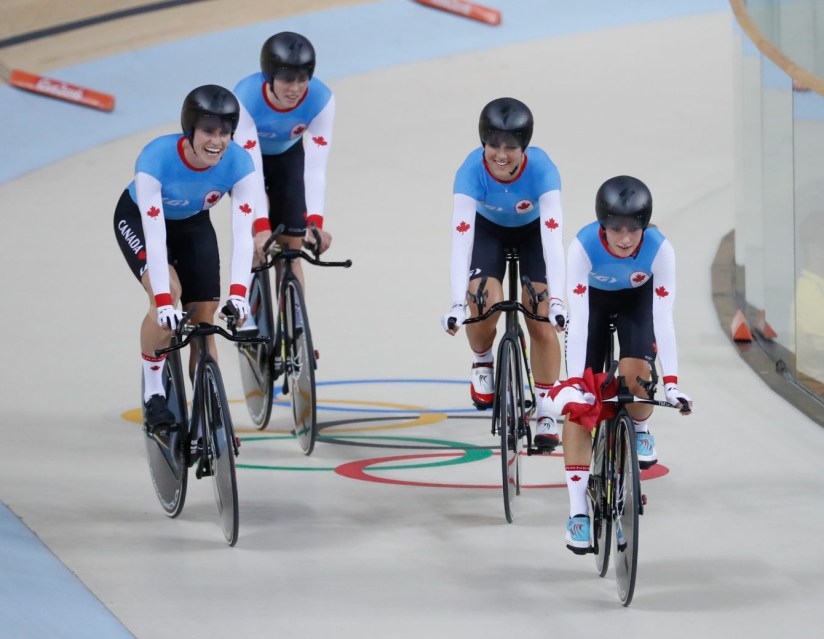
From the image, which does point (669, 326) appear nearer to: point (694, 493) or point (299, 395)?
point (694, 493)

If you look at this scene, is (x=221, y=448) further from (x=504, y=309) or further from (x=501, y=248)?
(x=501, y=248)

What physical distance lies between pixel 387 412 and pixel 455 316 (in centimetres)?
187

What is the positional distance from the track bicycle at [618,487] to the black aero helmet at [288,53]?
2105 mm

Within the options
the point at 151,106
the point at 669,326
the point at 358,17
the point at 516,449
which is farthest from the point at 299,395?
the point at 358,17

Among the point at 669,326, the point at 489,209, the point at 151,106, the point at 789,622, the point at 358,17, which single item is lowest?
the point at 789,622

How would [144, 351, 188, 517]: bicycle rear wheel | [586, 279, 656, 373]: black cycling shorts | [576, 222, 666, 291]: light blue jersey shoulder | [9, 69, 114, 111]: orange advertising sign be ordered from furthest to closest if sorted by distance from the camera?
[9, 69, 114, 111]: orange advertising sign, [144, 351, 188, 517]: bicycle rear wheel, [586, 279, 656, 373]: black cycling shorts, [576, 222, 666, 291]: light blue jersey shoulder

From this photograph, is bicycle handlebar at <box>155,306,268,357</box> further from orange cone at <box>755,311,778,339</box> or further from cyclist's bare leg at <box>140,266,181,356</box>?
orange cone at <box>755,311,778,339</box>

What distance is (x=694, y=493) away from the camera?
5781mm

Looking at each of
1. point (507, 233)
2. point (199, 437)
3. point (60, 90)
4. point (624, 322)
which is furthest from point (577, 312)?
point (60, 90)

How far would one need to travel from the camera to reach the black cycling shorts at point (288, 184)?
6688 mm

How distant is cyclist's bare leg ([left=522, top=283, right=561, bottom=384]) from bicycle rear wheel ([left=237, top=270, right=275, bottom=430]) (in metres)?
1.34

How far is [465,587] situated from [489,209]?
1.54 meters

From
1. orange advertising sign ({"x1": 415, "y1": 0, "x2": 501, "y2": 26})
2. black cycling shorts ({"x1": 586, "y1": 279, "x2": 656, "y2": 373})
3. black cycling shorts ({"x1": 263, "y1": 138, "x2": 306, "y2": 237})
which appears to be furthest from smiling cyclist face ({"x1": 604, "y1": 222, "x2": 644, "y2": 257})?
orange advertising sign ({"x1": 415, "y1": 0, "x2": 501, "y2": 26})

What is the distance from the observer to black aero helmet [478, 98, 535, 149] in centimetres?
521
